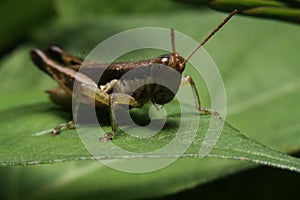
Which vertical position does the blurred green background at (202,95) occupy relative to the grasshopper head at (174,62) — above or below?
below

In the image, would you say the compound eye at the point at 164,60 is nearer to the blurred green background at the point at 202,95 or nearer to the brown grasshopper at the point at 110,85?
the brown grasshopper at the point at 110,85

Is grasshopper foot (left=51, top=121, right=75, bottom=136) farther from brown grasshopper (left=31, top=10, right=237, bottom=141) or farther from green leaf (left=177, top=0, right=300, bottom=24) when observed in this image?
green leaf (left=177, top=0, right=300, bottom=24)

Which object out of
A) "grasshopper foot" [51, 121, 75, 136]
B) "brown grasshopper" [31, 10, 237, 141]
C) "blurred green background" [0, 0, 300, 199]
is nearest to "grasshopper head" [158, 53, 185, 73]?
"brown grasshopper" [31, 10, 237, 141]

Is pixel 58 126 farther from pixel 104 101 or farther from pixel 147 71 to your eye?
pixel 147 71

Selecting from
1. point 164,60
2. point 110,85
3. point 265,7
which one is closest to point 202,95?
point 110,85

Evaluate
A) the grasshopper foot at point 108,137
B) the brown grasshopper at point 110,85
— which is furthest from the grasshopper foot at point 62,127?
the grasshopper foot at point 108,137

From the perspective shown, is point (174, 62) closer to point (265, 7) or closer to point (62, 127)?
point (265, 7)
